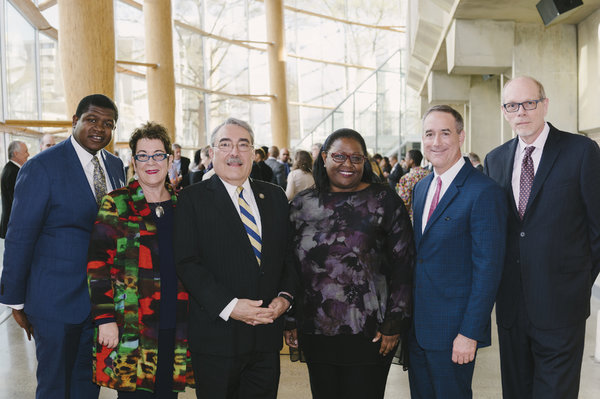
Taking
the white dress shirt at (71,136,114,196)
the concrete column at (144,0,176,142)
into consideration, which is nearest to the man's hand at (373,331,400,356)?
the white dress shirt at (71,136,114,196)

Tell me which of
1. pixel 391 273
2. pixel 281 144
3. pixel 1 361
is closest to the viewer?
pixel 391 273

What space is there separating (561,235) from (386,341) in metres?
0.92

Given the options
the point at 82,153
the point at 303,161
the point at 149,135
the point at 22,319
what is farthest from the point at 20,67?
the point at 149,135

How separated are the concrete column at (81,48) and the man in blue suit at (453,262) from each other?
4.24m

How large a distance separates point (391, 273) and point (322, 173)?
0.53 metres

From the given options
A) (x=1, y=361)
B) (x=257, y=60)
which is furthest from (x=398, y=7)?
(x=1, y=361)

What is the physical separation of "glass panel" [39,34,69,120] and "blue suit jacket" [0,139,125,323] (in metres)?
6.94

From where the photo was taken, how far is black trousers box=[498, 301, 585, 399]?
235 centimetres

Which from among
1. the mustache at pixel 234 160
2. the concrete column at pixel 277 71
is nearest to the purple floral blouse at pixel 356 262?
the mustache at pixel 234 160

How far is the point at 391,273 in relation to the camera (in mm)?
2273

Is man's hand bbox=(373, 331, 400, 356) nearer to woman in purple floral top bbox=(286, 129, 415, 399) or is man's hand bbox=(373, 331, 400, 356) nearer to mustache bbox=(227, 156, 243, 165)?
woman in purple floral top bbox=(286, 129, 415, 399)

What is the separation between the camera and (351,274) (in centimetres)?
218

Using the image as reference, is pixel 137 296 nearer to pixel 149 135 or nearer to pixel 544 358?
pixel 149 135

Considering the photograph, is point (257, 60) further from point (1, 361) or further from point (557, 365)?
point (557, 365)
